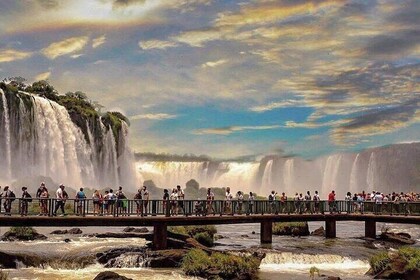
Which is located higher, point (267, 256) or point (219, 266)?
point (219, 266)

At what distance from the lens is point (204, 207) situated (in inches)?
1289

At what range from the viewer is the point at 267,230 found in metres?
37.3

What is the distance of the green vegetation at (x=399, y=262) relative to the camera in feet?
84.5

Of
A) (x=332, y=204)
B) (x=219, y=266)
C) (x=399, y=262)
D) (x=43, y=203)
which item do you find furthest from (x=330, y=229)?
(x=43, y=203)

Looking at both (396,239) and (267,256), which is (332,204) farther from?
(267,256)

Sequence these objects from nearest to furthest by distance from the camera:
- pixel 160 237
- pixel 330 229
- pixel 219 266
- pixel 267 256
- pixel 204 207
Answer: pixel 219 266, pixel 267 256, pixel 160 237, pixel 204 207, pixel 330 229

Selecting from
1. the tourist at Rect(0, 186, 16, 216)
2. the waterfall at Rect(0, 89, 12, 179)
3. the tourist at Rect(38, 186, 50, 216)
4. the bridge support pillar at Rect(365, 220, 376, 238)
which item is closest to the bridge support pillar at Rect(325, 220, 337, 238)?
the bridge support pillar at Rect(365, 220, 376, 238)

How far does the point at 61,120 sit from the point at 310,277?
5117cm

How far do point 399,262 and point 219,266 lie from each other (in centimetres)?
816

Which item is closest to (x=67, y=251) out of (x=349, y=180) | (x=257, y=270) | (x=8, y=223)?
(x=8, y=223)

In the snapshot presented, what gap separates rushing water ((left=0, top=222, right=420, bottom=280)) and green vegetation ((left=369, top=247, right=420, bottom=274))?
876 mm

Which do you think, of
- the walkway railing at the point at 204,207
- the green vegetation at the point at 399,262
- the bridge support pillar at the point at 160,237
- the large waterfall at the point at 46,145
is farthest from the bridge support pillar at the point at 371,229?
the large waterfall at the point at 46,145

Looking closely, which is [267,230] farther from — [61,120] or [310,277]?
[61,120]

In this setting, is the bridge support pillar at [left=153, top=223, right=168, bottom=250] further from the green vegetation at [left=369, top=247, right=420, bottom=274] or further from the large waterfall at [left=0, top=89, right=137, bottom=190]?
the large waterfall at [left=0, top=89, right=137, bottom=190]
